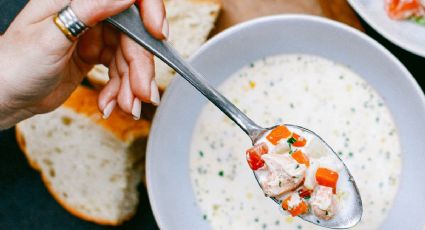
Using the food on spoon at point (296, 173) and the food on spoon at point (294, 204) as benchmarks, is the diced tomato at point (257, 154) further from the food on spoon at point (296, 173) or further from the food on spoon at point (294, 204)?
the food on spoon at point (294, 204)

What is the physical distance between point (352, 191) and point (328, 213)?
0.48 feet

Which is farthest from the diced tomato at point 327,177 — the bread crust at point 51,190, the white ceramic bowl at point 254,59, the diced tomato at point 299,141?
the bread crust at point 51,190

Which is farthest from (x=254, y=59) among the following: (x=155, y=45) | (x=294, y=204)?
(x=294, y=204)

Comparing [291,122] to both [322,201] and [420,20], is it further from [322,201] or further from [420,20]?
[420,20]

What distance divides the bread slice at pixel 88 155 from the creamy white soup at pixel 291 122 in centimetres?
32

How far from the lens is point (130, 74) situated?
6.14ft

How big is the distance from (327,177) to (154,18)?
2.34 feet

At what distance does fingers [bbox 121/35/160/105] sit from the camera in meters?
1.83

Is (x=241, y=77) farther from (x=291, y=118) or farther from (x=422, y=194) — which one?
(x=422, y=194)

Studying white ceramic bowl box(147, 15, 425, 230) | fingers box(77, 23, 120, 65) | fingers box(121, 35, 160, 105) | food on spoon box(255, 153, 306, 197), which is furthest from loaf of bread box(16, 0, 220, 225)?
food on spoon box(255, 153, 306, 197)

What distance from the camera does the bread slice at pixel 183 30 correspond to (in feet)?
7.49

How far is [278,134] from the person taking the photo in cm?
184

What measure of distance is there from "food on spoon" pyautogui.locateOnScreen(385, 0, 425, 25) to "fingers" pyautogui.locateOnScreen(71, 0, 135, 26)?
3.57 ft

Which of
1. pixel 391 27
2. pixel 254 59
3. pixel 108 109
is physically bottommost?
pixel 108 109
